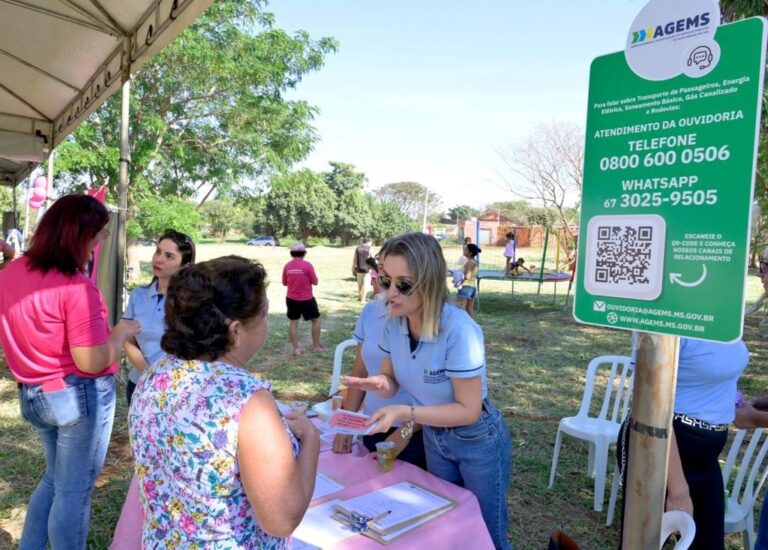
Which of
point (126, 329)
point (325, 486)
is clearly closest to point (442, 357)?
point (325, 486)

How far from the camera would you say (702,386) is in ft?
6.47

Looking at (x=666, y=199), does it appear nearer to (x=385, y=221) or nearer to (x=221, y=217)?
(x=385, y=221)

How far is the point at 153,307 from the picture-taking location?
9.42 feet

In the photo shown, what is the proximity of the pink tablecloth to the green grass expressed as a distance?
1.41m

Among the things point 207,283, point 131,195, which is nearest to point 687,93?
point 207,283

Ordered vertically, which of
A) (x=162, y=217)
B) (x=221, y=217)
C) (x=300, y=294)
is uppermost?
(x=221, y=217)

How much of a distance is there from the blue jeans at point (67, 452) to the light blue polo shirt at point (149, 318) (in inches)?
24.2

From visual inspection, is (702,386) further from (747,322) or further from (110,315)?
(747,322)

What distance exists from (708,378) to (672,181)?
1.27 metres

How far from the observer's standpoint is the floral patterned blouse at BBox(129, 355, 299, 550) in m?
1.14

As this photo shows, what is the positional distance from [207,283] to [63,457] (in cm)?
146

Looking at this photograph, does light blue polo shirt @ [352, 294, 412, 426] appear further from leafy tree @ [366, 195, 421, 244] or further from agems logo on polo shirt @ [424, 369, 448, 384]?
leafy tree @ [366, 195, 421, 244]

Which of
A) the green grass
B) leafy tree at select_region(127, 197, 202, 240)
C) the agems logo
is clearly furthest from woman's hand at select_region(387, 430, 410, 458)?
leafy tree at select_region(127, 197, 202, 240)

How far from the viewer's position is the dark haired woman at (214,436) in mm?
1128
